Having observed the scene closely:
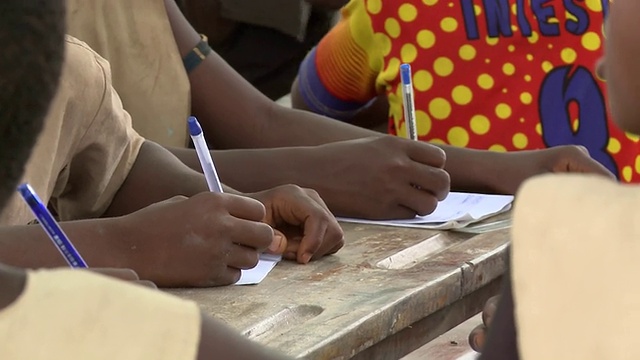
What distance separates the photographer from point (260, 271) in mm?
1279

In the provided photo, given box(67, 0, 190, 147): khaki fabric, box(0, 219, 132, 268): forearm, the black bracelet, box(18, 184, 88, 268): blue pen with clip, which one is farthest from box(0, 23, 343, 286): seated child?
the black bracelet

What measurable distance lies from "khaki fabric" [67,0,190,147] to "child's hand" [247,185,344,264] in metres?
0.42

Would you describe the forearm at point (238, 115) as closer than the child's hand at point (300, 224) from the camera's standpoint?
No

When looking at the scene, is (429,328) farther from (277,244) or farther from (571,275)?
(571,275)

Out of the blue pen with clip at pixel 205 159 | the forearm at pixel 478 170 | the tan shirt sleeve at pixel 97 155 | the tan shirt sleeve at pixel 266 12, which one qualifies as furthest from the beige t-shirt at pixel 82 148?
the tan shirt sleeve at pixel 266 12

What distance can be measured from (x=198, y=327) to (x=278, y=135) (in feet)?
4.41

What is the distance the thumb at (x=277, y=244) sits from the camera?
4.33 feet

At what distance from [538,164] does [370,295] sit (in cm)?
56

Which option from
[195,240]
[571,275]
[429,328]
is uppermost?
[571,275]

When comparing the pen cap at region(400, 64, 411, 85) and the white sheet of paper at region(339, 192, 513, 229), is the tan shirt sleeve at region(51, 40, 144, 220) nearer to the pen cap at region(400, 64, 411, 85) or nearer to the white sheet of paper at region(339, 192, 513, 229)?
the white sheet of paper at region(339, 192, 513, 229)

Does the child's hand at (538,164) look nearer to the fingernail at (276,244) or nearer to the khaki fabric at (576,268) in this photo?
the fingernail at (276,244)

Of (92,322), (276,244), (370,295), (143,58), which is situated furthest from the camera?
(143,58)

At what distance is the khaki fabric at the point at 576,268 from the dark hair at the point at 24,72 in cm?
25

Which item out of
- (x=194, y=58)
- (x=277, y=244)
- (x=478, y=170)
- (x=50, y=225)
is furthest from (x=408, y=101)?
(x=50, y=225)
